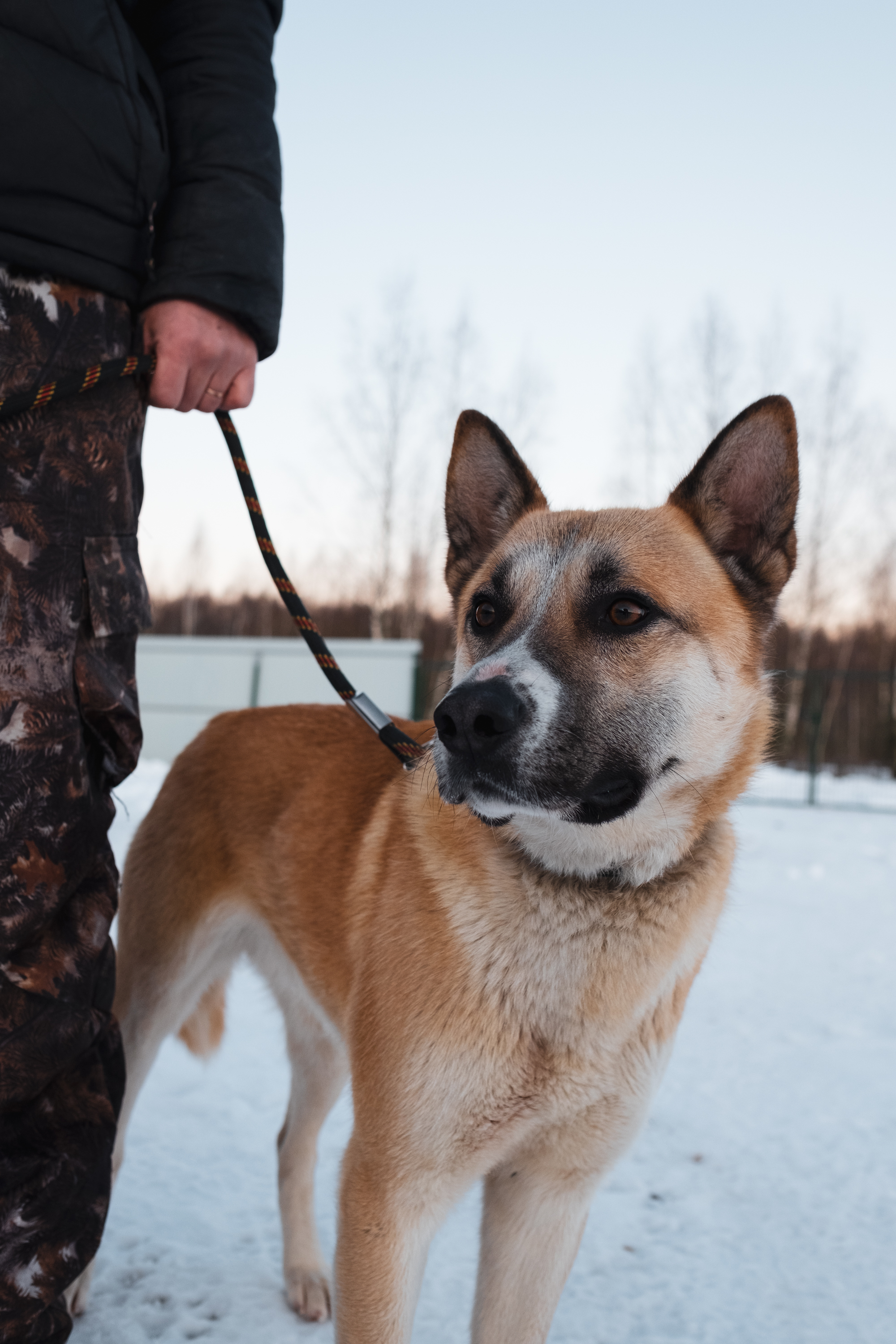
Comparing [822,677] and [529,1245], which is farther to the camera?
[822,677]

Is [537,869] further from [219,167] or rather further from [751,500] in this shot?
[219,167]

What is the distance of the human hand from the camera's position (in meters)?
1.64

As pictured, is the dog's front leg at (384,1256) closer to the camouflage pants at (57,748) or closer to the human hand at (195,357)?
the camouflage pants at (57,748)

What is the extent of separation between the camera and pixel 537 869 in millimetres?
1738

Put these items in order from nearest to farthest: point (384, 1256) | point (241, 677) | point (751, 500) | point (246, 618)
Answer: point (384, 1256), point (751, 500), point (241, 677), point (246, 618)

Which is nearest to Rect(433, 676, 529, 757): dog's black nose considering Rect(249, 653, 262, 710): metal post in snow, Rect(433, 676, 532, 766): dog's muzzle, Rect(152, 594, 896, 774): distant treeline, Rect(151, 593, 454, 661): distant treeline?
Rect(433, 676, 532, 766): dog's muzzle

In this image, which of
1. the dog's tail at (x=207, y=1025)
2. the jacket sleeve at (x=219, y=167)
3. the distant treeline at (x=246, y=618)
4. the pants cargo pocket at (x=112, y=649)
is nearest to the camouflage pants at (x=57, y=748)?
the pants cargo pocket at (x=112, y=649)

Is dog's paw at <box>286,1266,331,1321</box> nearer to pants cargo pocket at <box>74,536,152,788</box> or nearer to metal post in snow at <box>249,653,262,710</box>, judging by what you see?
pants cargo pocket at <box>74,536,152,788</box>

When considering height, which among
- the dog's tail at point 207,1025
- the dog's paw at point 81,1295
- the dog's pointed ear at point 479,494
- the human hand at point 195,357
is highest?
the human hand at point 195,357

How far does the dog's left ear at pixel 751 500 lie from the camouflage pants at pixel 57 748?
3.69ft

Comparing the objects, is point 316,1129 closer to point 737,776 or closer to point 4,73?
point 737,776

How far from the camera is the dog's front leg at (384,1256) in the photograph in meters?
1.57

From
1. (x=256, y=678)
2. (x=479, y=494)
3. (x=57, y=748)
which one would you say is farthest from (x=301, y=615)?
(x=256, y=678)

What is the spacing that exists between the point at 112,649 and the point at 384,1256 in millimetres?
1145
